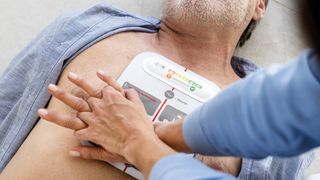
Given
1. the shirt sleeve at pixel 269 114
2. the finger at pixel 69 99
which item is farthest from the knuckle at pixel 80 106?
the shirt sleeve at pixel 269 114

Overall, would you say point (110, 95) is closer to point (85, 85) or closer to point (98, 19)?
point (85, 85)

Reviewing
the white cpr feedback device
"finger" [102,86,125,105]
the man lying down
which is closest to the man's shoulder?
the man lying down

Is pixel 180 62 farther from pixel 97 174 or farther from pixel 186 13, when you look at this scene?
pixel 97 174

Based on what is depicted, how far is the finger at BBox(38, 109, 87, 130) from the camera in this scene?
99cm

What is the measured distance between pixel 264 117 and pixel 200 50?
68 centimetres

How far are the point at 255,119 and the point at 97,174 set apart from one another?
1.72 feet

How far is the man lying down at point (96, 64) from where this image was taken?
3.44ft

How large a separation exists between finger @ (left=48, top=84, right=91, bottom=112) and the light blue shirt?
37 centimetres

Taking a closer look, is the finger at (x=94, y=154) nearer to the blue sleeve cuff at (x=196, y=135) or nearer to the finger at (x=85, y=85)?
the finger at (x=85, y=85)

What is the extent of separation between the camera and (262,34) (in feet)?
4.95

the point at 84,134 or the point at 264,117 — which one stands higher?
the point at 264,117

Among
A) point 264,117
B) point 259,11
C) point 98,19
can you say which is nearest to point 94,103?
point 98,19

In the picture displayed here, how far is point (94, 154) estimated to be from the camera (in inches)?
39.3

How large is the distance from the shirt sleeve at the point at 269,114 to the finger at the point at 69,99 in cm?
40
